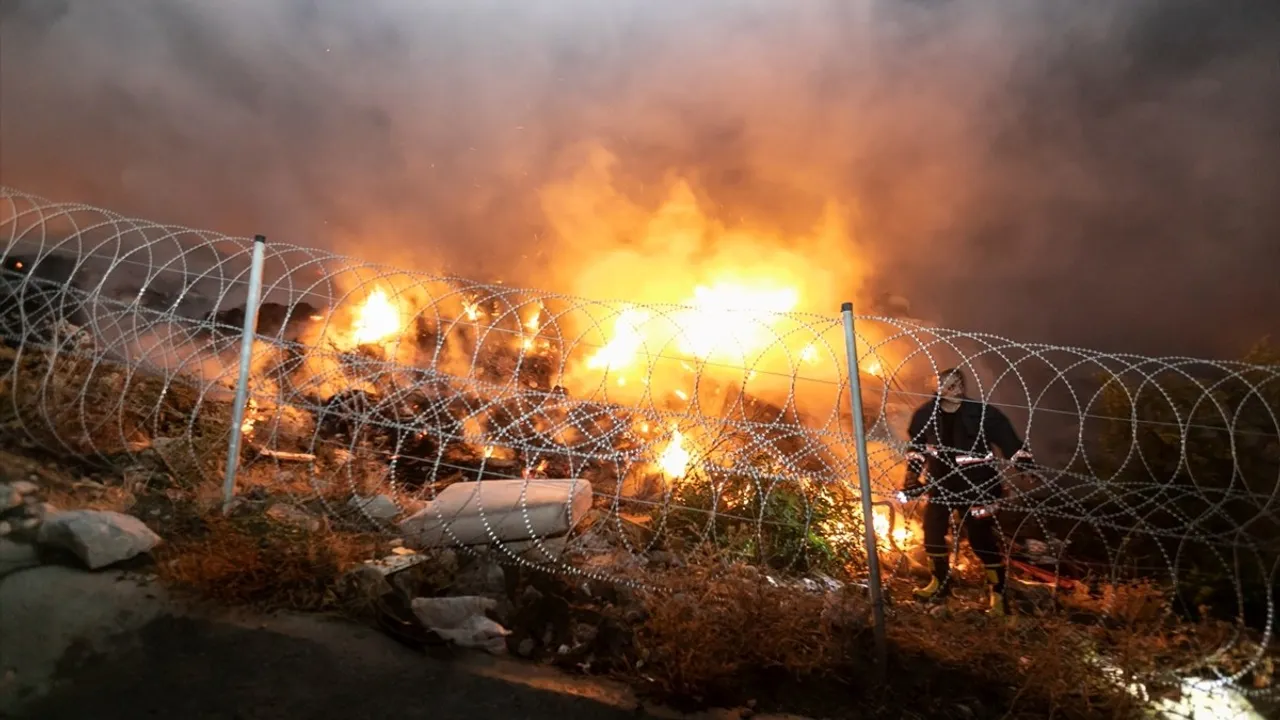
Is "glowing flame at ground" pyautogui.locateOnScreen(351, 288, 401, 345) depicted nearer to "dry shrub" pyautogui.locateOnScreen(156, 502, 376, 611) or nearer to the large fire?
the large fire

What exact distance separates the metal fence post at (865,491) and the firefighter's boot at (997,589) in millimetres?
1688

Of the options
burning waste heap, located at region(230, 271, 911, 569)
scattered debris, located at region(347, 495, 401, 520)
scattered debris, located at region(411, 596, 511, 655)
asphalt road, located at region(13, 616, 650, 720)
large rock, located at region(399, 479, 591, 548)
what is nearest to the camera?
asphalt road, located at region(13, 616, 650, 720)

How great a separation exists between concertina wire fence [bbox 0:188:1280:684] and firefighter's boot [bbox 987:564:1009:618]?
0.59 ft

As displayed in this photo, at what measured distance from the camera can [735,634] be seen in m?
3.46

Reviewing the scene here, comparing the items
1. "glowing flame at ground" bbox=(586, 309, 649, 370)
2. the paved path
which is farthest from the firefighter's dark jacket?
"glowing flame at ground" bbox=(586, 309, 649, 370)

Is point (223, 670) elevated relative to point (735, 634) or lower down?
lower down

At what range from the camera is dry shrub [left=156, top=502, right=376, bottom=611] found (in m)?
3.44

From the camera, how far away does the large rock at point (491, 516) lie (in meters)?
4.37

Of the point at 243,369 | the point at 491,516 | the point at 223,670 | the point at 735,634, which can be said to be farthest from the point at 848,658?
the point at 243,369

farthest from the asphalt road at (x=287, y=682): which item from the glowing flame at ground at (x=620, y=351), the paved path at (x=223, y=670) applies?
the glowing flame at ground at (x=620, y=351)

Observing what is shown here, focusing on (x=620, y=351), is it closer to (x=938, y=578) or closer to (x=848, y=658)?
(x=938, y=578)

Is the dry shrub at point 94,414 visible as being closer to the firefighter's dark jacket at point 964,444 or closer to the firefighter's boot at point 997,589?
the firefighter's dark jacket at point 964,444

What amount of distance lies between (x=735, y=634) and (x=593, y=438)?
1512 mm

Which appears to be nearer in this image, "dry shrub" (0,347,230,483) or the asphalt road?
the asphalt road
